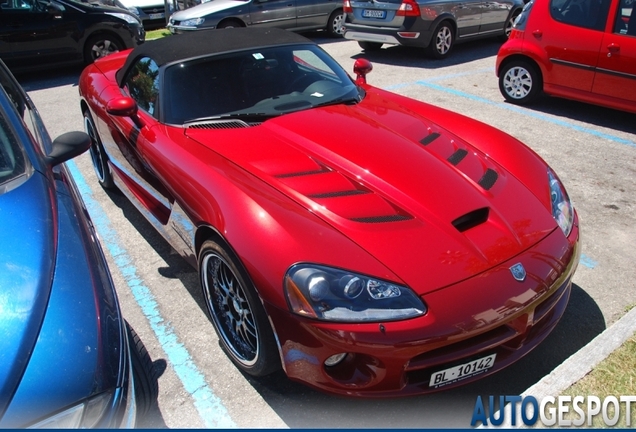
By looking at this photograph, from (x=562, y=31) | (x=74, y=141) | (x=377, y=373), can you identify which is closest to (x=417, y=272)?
(x=377, y=373)

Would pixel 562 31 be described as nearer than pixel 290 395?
No

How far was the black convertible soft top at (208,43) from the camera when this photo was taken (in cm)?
393

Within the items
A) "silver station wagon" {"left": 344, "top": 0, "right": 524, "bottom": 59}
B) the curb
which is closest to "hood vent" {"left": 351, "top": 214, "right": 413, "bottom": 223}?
the curb

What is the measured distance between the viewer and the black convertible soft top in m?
3.93

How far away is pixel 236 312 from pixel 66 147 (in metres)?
1.25


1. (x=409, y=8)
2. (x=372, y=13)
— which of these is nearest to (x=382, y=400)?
(x=409, y=8)

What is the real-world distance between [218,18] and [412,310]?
965 cm

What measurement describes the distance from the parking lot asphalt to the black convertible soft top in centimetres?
136

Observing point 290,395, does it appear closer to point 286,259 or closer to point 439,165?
point 286,259

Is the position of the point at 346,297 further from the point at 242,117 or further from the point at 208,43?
the point at 208,43

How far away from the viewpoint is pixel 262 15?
11.1 metres

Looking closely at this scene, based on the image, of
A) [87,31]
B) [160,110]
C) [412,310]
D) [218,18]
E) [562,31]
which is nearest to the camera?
[412,310]

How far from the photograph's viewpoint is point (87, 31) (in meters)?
9.68

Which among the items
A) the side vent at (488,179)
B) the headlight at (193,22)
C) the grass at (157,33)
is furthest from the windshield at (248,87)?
the grass at (157,33)
